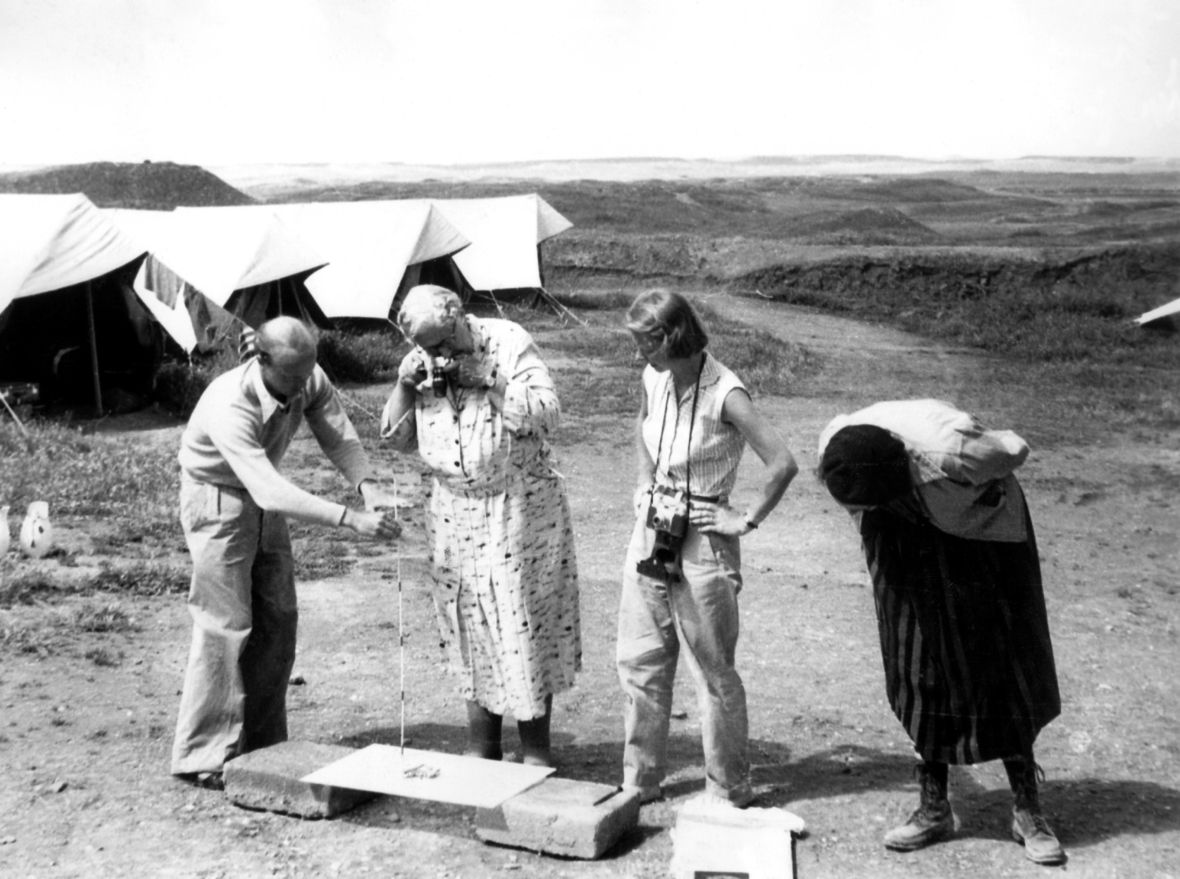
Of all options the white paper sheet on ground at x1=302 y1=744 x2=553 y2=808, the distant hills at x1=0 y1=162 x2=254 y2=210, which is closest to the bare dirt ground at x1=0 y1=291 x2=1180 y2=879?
the white paper sheet on ground at x1=302 y1=744 x2=553 y2=808

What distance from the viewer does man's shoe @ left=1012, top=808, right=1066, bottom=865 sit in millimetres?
2645

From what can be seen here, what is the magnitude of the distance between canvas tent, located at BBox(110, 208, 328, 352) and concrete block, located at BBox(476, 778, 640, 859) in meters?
8.23

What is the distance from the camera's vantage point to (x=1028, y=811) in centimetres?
272

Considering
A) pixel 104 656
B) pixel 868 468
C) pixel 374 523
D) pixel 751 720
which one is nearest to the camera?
pixel 868 468

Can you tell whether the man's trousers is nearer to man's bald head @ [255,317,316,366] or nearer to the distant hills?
man's bald head @ [255,317,316,366]

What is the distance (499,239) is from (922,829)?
1082 cm

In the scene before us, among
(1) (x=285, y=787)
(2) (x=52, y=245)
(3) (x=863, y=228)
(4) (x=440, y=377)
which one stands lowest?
(1) (x=285, y=787)

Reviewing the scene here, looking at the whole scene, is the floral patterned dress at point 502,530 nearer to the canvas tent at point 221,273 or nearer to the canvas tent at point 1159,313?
the canvas tent at point 1159,313

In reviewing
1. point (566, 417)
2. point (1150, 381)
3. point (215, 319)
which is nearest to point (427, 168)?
point (566, 417)

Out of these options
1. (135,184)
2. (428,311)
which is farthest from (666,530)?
(135,184)

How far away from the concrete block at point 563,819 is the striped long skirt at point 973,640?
740 mm

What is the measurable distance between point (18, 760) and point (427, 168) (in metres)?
6.29

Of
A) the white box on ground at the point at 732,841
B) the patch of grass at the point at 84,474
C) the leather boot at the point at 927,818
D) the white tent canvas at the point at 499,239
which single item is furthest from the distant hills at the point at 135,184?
the leather boot at the point at 927,818

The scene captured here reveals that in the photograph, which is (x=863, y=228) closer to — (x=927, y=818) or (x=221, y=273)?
(x=221, y=273)
